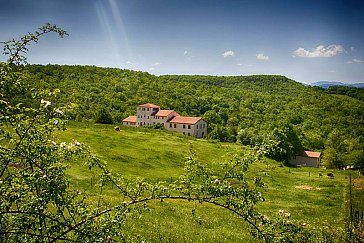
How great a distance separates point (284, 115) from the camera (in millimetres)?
181750

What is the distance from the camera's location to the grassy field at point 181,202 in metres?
17.7

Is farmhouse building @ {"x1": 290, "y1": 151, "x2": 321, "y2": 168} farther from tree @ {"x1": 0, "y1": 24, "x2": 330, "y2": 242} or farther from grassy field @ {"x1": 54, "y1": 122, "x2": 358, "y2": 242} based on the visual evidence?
tree @ {"x1": 0, "y1": 24, "x2": 330, "y2": 242}

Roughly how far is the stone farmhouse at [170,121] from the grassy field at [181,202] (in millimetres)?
39630

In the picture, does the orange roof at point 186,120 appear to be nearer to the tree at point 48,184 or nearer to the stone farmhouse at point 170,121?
the stone farmhouse at point 170,121

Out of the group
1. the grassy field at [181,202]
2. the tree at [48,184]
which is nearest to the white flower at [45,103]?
the tree at [48,184]

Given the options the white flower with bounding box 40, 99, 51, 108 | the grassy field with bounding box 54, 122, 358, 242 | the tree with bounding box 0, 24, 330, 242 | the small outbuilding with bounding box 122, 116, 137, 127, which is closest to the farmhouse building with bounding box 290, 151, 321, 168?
the grassy field with bounding box 54, 122, 358, 242

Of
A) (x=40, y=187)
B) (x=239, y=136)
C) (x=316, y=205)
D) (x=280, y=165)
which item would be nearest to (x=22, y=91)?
(x=40, y=187)

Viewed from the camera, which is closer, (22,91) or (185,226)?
(22,91)

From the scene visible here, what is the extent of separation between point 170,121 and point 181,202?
311ft

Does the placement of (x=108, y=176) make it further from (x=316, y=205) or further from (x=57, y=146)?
(x=316, y=205)

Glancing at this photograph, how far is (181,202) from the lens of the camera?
29953 mm

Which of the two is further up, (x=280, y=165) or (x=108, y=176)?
(x=108, y=176)

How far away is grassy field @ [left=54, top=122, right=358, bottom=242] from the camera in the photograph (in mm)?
17656

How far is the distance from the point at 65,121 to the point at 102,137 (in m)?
55.4
